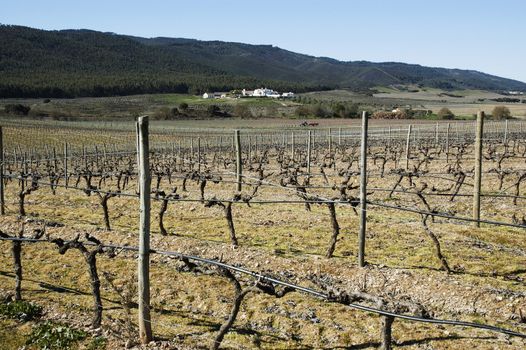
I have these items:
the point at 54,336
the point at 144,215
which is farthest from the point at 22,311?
the point at 144,215

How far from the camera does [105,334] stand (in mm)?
7262

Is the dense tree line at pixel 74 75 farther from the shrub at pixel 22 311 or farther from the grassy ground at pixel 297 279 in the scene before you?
the shrub at pixel 22 311

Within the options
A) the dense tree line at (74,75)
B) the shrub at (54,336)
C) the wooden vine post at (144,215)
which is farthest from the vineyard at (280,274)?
the dense tree line at (74,75)

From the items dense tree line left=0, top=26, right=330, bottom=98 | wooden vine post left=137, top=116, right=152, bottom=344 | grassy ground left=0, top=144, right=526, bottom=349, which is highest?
dense tree line left=0, top=26, right=330, bottom=98

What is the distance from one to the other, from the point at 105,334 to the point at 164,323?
86cm

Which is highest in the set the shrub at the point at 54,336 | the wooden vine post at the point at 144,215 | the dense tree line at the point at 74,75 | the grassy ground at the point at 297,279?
the dense tree line at the point at 74,75

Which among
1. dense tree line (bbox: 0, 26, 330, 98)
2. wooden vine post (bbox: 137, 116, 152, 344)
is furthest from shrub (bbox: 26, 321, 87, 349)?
dense tree line (bbox: 0, 26, 330, 98)

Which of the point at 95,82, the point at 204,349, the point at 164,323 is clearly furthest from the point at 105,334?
the point at 95,82

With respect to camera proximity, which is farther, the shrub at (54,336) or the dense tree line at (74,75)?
the dense tree line at (74,75)

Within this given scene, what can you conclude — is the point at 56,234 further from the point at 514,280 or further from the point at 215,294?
the point at 514,280

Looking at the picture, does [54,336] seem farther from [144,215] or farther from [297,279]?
[297,279]

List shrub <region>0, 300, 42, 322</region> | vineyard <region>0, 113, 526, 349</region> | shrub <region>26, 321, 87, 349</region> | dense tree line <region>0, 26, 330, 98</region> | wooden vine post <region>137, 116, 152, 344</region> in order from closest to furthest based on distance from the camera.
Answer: wooden vine post <region>137, 116, 152, 344</region>
vineyard <region>0, 113, 526, 349</region>
shrub <region>26, 321, 87, 349</region>
shrub <region>0, 300, 42, 322</region>
dense tree line <region>0, 26, 330, 98</region>

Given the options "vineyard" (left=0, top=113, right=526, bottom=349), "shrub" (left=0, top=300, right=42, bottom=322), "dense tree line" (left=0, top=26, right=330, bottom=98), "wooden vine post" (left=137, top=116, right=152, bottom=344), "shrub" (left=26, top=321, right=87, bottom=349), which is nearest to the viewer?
"wooden vine post" (left=137, top=116, right=152, bottom=344)

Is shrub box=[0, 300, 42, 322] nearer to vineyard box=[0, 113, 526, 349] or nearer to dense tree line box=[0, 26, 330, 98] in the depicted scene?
vineyard box=[0, 113, 526, 349]
